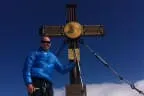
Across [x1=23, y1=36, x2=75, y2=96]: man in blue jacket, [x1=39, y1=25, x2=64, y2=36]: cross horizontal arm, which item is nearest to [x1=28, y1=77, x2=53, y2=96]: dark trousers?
[x1=23, y1=36, x2=75, y2=96]: man in blue jacket

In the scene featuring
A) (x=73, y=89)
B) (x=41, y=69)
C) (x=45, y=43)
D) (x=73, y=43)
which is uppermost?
(x=73, y=43)

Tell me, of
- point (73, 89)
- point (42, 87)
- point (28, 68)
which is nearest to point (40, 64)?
point (28, 68)

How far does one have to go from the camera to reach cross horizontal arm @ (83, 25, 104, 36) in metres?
33.3

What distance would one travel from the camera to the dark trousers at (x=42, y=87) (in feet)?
37.0

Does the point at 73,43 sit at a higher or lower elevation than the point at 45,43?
higher

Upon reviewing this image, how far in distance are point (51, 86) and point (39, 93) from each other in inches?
15.9

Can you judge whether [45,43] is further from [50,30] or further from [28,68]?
[50,30]

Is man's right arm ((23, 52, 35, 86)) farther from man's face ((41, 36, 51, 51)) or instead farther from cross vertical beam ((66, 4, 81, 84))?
cross vertical beam ((66, 4, 81, 84))

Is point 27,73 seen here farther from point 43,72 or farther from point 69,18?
point 69,18

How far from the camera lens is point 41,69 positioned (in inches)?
452

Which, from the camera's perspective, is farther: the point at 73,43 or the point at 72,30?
the point at 72,30

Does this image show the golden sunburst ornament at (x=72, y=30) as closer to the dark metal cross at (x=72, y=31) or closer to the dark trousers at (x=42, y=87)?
the dark metal cross at (x=72, y=31)

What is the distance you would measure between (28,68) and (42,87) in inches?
22.7

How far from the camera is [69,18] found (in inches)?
1328
